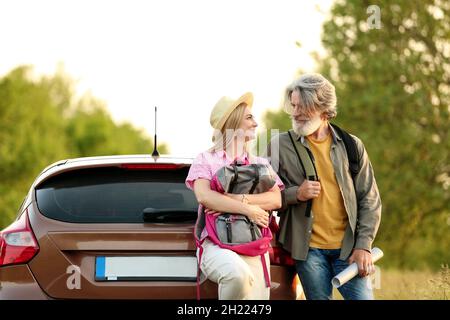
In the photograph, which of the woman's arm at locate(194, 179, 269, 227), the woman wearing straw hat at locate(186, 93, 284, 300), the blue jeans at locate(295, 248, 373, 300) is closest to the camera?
the woman wearing straw hat at locate(186, 93, 284, 300)

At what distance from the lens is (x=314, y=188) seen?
18.7 feet

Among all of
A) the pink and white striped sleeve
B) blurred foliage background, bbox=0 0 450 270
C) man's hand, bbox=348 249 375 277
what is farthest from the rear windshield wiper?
blurred foliage background, bbox=0 0 450 270

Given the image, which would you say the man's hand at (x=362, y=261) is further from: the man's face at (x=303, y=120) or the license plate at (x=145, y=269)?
the license plate at (x=145, y=269)

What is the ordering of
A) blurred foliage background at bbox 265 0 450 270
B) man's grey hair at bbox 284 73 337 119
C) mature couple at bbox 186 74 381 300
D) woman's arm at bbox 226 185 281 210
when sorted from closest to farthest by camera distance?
woman's arm at bbox 226 185 281 210, mature couple at bbox 186 74 381 300, man's grey hair at bbox 284 73 337 119, blurred foliage background at bbox 265 0 450 270

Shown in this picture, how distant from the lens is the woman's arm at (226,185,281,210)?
212 inches

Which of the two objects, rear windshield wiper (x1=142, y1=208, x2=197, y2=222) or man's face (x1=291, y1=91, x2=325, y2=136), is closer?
rear windshield wiper (x1=142, y1=208, x2=197, y2=222)

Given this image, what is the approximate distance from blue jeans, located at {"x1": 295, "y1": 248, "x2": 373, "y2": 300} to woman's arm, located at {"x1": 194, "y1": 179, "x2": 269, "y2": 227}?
22.5 inches

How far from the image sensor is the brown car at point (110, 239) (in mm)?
5332

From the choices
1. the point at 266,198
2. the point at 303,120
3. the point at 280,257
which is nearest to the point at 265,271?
the point at 280,257

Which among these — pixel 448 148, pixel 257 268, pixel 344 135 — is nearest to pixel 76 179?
pixel 257 268

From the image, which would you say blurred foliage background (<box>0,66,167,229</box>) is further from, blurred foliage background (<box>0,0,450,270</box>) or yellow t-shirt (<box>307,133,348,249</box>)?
yellow t-shirt (<box>307,133,348,249</box>)

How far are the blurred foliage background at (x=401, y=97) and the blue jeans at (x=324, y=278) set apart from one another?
589 inches

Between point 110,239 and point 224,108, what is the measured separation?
102cm

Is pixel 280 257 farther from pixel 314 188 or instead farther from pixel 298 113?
pixel 298 113
